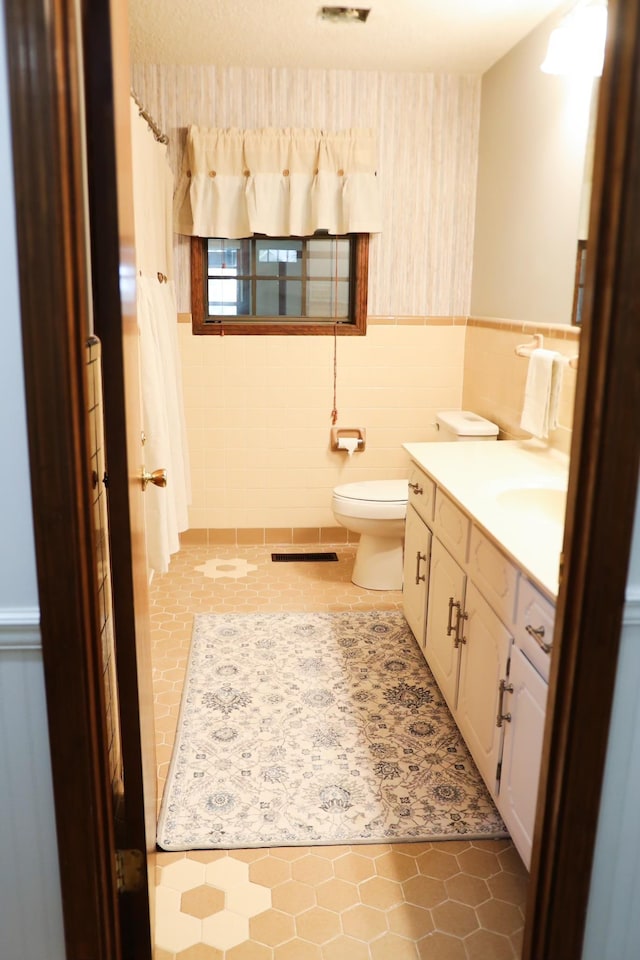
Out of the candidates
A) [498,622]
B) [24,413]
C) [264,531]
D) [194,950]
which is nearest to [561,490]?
[498,622]

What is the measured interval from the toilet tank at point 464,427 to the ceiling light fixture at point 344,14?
5.84ft

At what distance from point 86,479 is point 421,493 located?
192 cm

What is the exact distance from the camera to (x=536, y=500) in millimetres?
2639

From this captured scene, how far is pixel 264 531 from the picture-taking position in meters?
4.61

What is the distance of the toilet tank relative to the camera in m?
3.79

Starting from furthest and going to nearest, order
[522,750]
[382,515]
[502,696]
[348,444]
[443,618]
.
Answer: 1. [348,444]
2. [382,515]
3. [443,618]
4. [502,696]
5. [522,750]

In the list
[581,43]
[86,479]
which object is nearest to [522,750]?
[86,479]

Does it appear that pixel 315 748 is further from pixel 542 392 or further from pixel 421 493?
pixel 542 392

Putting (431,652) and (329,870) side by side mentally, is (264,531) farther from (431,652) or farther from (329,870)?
(329,870)

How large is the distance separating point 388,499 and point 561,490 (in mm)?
1247

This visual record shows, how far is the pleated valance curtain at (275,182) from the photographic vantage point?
4.11 meters

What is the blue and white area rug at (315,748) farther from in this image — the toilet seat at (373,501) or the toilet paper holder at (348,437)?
the toilet paper holder at (348,437)

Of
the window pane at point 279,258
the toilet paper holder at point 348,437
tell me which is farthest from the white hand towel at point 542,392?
the window pane at point 279,258

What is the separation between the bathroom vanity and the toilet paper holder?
1.23 meters
